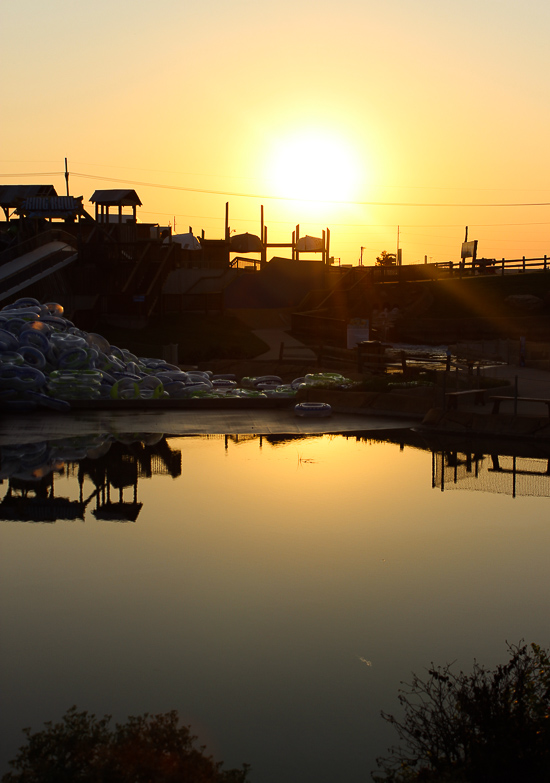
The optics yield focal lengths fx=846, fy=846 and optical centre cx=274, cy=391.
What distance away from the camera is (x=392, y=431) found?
21188 millimetres

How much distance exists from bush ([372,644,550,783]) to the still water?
1.36ft

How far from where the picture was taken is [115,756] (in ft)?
19.2

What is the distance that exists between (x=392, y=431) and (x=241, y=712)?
47.3 ft

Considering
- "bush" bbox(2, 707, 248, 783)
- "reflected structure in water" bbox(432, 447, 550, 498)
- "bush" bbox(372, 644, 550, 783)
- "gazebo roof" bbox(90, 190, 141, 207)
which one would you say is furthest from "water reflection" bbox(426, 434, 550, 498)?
"gazebo roof" bbox(90, 190, 141, 207)

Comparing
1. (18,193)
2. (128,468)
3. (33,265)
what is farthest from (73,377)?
(18,193)

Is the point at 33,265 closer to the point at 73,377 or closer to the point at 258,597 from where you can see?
the point at 73,377

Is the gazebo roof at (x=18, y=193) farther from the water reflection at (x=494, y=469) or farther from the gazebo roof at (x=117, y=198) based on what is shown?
the water reflection at (x=494, y=469)

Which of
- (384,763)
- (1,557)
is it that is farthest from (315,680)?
(1,557)

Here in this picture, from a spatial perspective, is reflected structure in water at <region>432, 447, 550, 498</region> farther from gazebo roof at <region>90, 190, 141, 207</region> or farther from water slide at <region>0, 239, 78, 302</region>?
gazebo roof at <region>90, 190, 141, 207</region>

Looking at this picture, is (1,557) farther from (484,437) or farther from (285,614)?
(484,437)

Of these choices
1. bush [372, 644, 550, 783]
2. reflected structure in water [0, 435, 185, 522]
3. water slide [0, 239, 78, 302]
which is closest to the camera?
bush [372, 644, 550, 783]

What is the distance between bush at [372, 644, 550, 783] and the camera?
5598 mm

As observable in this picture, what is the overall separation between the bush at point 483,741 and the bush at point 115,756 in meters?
1.31

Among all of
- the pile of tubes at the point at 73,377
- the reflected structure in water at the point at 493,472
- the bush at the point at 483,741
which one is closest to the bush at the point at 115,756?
the bush at the point at 483,741
